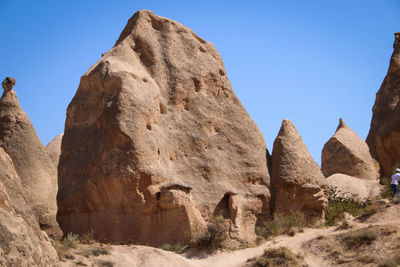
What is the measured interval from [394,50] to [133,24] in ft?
39.8

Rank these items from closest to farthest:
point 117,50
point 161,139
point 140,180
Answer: point 140,180
point 161,139
point 117,50

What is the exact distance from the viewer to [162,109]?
18.0 meters

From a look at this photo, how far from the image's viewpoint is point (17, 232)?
334 inches

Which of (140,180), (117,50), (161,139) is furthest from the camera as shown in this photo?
(117,50)

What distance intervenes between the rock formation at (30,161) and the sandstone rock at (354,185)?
12.2 m

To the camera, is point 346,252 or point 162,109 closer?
point 346,252

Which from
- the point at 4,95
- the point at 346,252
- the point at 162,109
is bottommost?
the point at 346,252

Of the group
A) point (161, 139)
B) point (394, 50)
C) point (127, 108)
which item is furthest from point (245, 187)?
point (394, 50)

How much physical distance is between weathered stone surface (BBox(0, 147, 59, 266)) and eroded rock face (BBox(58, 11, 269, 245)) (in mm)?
5850

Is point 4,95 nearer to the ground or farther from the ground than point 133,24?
nearer to the ground

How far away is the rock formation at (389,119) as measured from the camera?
882 inches

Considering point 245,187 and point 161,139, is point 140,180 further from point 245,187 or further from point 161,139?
point 245,187

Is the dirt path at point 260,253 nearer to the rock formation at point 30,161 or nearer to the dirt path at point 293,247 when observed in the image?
the dirt path at point 293,247

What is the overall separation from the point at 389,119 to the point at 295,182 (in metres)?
7.00
